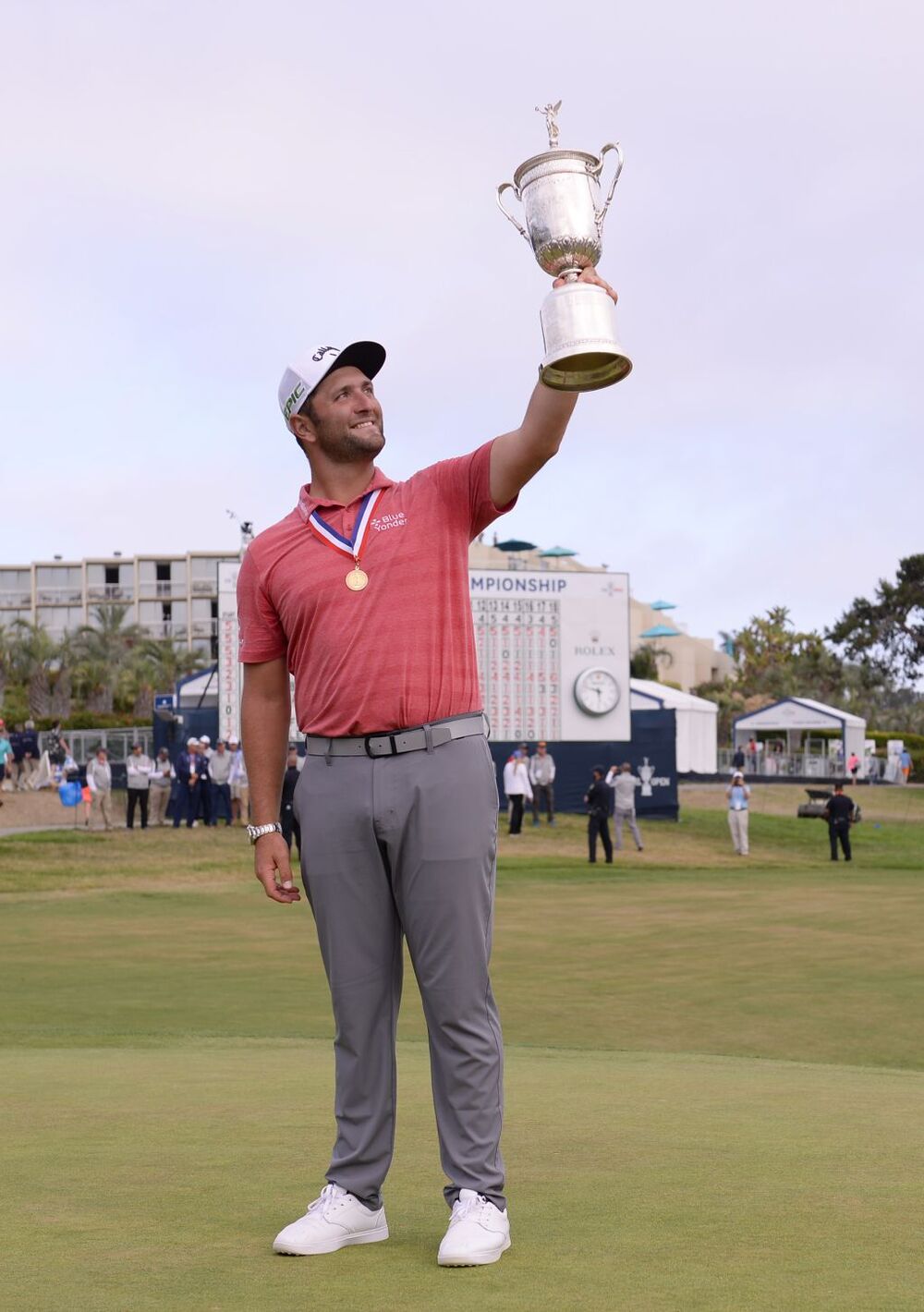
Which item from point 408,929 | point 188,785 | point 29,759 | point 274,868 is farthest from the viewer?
point 29,759

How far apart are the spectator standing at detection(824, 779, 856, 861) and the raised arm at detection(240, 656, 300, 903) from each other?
102ft

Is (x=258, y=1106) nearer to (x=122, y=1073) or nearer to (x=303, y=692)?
(x=122, y=1073)

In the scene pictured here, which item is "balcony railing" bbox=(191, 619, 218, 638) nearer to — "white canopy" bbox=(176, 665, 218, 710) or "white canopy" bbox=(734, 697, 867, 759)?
"white canopy" bbox=(734, 697, 867, 759)

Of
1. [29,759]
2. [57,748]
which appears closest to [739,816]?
[29,759]

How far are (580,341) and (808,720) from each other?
59.3m

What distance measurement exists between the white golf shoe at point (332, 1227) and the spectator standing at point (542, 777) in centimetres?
3388

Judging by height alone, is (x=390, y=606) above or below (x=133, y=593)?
below

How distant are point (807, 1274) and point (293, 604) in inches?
82.5

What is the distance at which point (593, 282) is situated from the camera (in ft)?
13.2

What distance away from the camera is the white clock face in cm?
4084

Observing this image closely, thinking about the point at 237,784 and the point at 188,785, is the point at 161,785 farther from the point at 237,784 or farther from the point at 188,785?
the point at 237,784

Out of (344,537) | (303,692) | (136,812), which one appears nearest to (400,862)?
(303,692)

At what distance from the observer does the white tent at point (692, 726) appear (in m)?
53.7

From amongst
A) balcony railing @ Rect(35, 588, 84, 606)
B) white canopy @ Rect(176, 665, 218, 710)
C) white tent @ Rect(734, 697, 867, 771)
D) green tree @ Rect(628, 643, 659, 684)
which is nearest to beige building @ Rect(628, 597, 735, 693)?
green tree @ Rect(628, 643, 659, 684)
